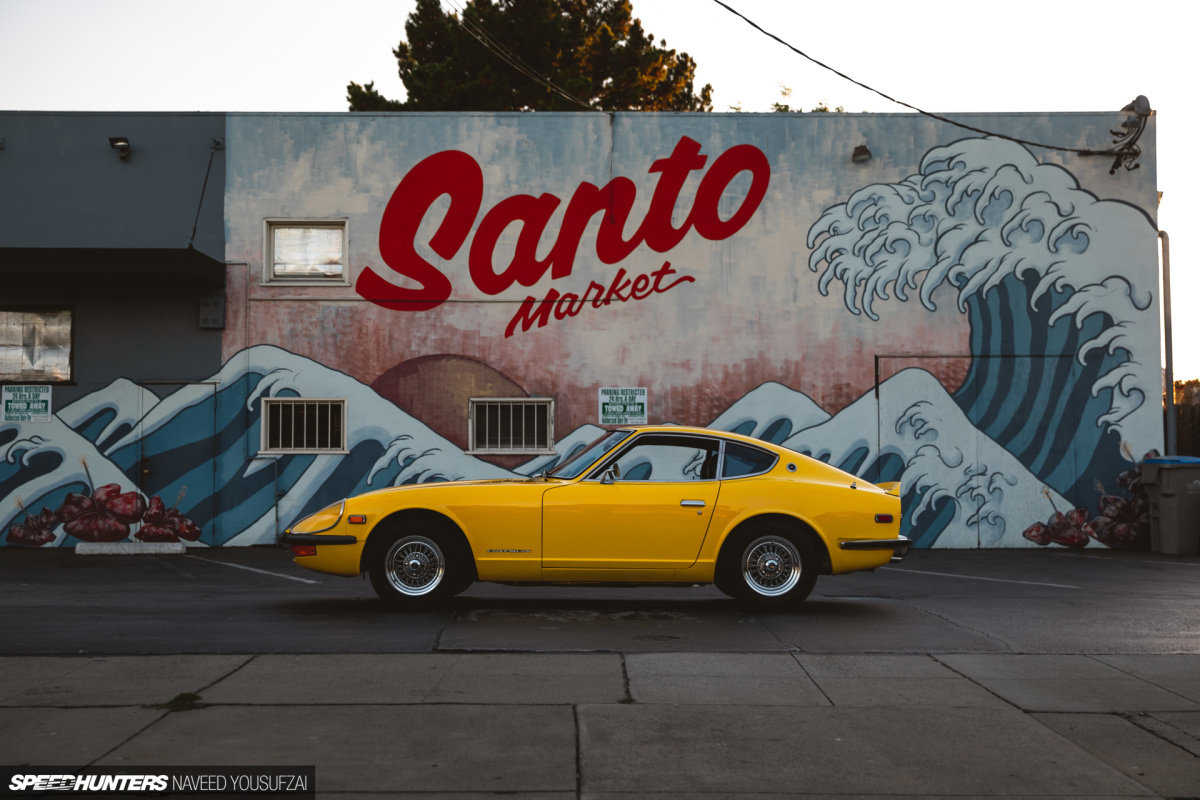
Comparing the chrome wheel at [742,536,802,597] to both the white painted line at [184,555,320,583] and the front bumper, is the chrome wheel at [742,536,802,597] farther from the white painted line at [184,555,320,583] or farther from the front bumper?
the white painted line at [184,555,320,583]

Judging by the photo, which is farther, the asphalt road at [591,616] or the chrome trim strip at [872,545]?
the chrome trim strip at [872,545]

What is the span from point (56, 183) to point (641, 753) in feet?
48.0

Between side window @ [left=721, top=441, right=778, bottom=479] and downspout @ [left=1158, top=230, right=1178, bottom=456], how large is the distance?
33.2ft

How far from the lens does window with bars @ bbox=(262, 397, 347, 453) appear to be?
16.0m

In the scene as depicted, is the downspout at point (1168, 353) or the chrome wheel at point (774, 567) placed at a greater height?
the downspout at point (1168, 353)

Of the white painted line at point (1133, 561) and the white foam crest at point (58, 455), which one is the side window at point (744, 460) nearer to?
the white painted line at point (1133, 561)

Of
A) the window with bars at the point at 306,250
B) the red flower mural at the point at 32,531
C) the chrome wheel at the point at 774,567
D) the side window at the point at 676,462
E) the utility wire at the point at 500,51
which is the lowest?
the red flower mural at the point at 32,531

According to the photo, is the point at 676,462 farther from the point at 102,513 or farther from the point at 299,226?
the point at 102,513

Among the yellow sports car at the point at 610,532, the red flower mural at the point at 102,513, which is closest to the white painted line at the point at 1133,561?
the yellow sports car at the point at 610,532

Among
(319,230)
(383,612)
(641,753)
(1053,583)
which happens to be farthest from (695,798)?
(319,230)

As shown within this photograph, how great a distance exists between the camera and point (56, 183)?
1608cm

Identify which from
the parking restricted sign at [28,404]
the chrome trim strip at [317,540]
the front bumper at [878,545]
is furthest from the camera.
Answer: the parking restricted sign at [28,404]

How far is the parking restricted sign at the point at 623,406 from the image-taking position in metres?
16.1

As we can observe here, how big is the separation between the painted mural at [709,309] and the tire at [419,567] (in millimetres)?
7291
